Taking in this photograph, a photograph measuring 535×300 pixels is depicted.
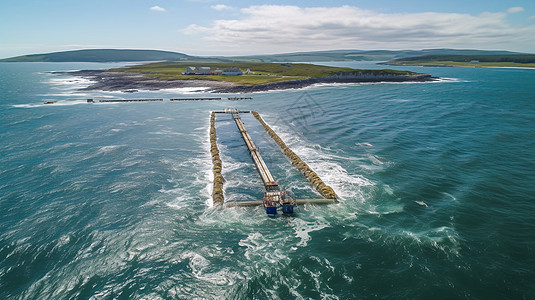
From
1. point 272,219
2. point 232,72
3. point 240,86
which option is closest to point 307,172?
point 272,219

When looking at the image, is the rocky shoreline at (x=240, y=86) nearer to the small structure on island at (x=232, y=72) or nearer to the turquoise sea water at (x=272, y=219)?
the small structure on island at (x=232, y=72)

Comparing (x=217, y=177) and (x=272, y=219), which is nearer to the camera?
(x=272, y=219)

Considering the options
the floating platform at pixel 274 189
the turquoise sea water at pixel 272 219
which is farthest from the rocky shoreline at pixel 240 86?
the floating platform at pixel 274 189

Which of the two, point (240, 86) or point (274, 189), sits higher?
point (240, 86)

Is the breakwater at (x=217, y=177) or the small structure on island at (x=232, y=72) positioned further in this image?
the small structure on island at (x=232, y=72)

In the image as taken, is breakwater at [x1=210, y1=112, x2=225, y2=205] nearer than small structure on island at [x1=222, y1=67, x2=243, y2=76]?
Yes

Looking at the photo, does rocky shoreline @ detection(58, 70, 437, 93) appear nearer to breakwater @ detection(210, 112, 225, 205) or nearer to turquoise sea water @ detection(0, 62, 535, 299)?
turquoise sea water @ detection(0, 62, 535, 299)

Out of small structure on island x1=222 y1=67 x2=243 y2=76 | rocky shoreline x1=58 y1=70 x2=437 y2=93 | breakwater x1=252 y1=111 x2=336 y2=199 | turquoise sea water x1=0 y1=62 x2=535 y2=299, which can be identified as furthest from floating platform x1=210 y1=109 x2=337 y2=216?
small structure on island x1=222 y1=67 x2=243 y2=76

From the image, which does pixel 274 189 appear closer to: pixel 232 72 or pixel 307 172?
pixel 307 172

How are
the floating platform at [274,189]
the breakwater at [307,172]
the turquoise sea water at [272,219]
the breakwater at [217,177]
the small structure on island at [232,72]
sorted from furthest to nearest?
the small structure on island at [232,72], the breakwater at [307,172], the breakwater at [217,177], the floating platform at [274,189], the turquoise sea water at [272,219]
